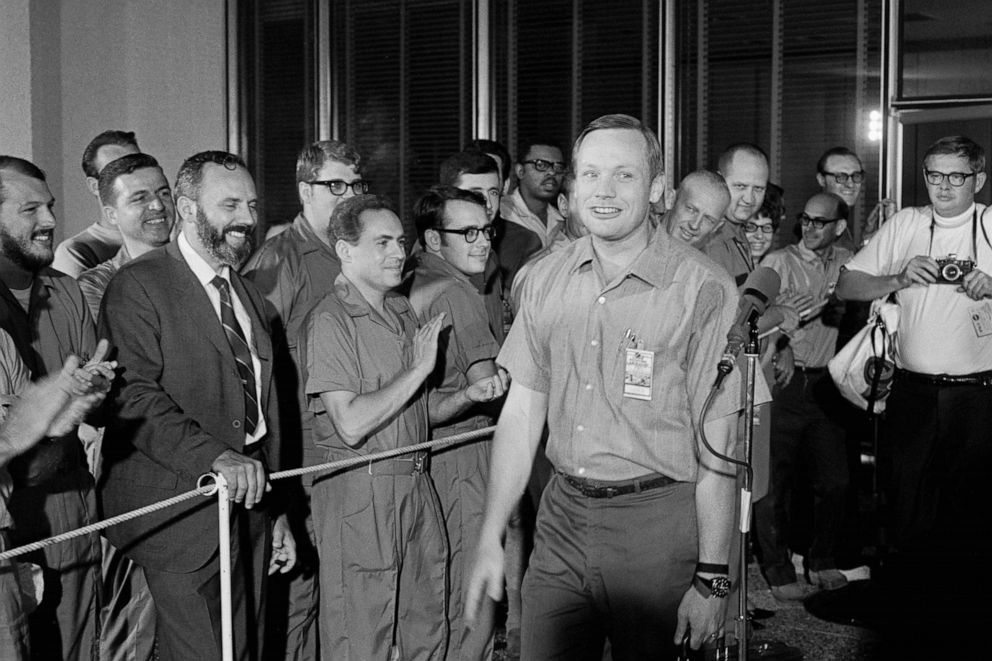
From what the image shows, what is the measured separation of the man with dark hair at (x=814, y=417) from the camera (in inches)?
240

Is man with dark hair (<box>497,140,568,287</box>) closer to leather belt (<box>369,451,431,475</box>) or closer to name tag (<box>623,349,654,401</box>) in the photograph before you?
leather belt (<box>369,451,431,475</box>)

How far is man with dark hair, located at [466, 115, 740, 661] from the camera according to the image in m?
2.95

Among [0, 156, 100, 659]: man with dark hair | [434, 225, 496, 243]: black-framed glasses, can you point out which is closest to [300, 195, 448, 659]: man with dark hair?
[434, 225, 496, 243]: black-framed glasses

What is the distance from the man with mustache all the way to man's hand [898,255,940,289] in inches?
115

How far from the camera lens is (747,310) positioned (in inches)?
124

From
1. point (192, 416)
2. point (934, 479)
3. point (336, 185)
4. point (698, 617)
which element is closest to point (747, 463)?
point (698, 617)

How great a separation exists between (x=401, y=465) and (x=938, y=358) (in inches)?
109

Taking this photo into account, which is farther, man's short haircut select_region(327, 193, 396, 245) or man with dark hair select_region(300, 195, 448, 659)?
man's short haircut select_region(327, 193, 396, 245)

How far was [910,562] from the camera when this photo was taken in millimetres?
6180

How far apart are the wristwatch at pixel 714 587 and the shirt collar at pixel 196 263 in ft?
5.61

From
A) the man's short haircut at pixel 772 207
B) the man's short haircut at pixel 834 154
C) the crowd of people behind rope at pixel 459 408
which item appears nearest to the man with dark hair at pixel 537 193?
the crowd of people behind rope at pixel 459 408

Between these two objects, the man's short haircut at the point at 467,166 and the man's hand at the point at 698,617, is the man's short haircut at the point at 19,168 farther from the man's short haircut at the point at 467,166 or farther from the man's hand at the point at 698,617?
the man's hand at the point at 698,617

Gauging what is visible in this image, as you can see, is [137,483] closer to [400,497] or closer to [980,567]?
[400,497]

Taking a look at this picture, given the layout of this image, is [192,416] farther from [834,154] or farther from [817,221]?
[834,154]
